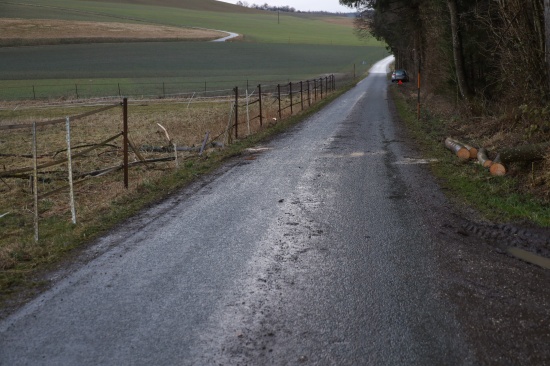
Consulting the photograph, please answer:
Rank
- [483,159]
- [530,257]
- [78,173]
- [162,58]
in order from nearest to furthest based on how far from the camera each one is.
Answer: [530,257], [483,159], [78,173], [162,58]

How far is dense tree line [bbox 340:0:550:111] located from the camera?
534 inches

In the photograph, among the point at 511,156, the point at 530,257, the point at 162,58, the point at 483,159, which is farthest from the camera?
the point at 162,58

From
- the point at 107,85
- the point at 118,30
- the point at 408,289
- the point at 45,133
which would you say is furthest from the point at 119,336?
the point at 118,30

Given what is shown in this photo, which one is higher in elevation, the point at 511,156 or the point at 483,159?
the point at 511,156

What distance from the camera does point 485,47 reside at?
2033 cm

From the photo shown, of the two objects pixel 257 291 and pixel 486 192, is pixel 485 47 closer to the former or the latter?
pixel 486 192

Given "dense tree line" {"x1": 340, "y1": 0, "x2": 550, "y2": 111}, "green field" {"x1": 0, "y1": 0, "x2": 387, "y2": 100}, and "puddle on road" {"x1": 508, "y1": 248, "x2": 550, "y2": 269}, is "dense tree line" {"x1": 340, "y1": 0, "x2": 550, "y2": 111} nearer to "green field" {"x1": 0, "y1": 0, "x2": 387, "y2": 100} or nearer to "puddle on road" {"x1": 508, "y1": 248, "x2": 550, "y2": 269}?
"puddle on road" {"x1": 508, "y1": 248, "x2": 550, "y2": 269}

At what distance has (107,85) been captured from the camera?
5488cm

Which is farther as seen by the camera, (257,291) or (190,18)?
(190,18)

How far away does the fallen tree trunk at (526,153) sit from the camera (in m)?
9.98

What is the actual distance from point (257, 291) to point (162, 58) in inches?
2977

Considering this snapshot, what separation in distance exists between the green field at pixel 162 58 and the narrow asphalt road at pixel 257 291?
136 feet

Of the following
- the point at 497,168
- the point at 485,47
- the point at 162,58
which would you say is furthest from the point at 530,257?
the point at 162,58

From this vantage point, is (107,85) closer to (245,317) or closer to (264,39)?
(245,317)
